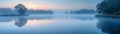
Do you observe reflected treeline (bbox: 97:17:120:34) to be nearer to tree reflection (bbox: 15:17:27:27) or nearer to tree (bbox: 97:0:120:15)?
tree reflection (bbox: 15:17:27:27)

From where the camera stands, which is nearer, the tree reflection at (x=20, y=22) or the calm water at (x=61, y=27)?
the calm water at (x=61, y=27)

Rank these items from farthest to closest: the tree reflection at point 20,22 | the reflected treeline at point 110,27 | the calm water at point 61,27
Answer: the tree reflection at point 20,22 < the calm water at point 61,27 < the reflected treeline at point 110,27

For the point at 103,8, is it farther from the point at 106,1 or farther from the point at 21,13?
the point at 21,13

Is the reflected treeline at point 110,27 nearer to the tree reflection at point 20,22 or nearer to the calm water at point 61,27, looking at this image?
the calm water at point 61,27

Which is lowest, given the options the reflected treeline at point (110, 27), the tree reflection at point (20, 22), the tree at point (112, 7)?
the reflected treeline at point (110, 27)

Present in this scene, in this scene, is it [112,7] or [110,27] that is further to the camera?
[112,7]

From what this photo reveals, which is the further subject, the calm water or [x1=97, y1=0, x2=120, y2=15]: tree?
[x1=97, y1=0, x2=120, y2=15]: tree

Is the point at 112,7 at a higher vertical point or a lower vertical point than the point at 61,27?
higher

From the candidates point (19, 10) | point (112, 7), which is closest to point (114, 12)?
point (112, 7)

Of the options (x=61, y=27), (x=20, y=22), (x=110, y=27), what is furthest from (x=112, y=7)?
(x=61, y=27)

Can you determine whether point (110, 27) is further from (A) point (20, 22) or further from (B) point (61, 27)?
(A) point (20, 22)

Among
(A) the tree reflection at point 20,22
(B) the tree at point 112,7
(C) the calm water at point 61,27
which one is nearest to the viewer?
(C) the calm water at point 61,27

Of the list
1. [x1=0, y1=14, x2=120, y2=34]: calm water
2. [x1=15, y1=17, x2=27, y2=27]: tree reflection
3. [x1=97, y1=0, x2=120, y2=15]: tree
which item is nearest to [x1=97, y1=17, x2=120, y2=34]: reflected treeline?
[x1=0, y1=14, x2=120, y2=34]: calm water

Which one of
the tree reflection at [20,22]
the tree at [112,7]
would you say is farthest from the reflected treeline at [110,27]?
the tree at [112,7]
